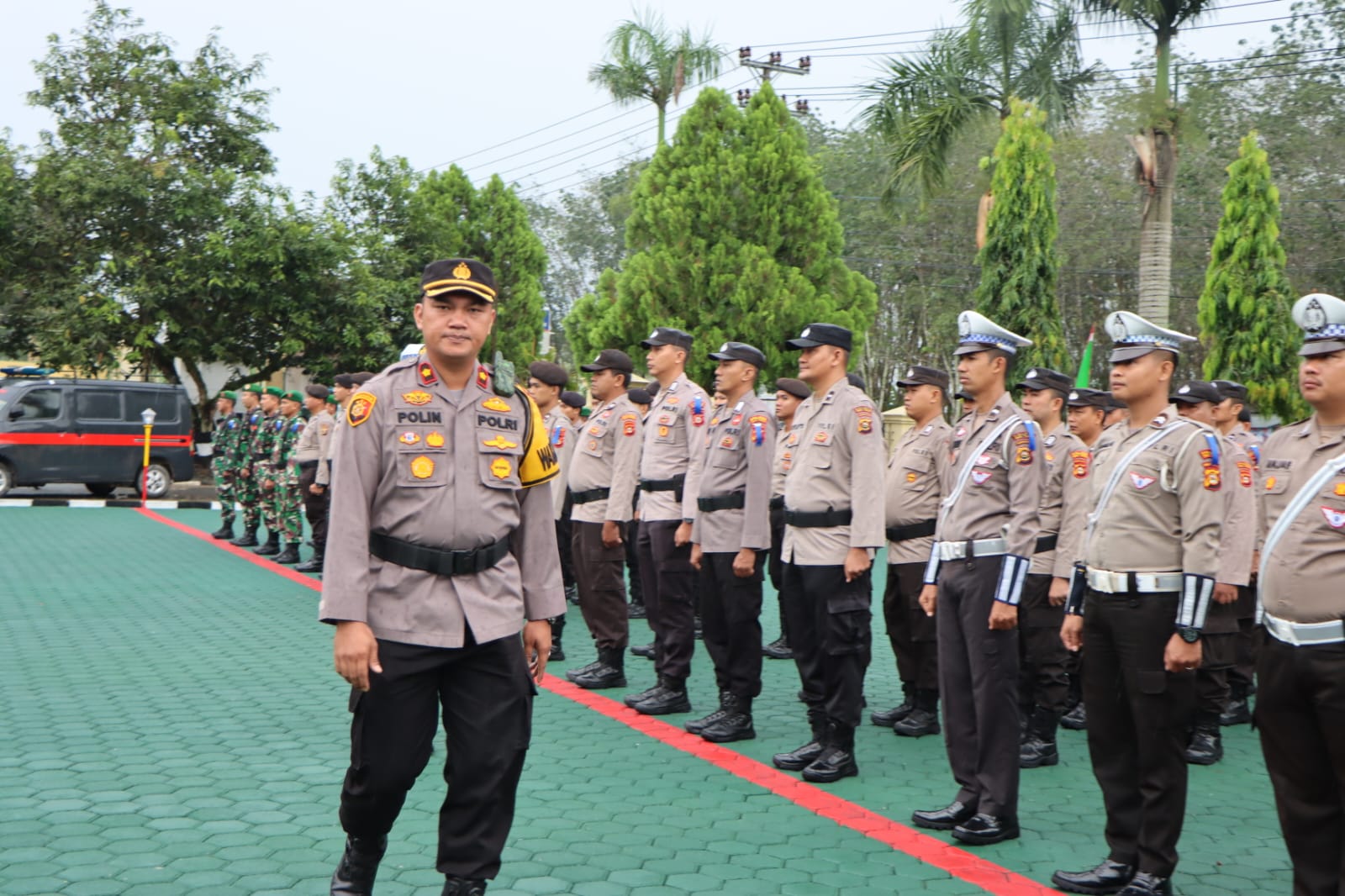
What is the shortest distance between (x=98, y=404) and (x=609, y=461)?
1468 cm

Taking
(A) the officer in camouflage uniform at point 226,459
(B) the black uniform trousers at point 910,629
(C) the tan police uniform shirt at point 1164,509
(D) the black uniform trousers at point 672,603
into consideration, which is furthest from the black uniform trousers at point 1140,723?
(A) the officer in camouflage uniform at point 226,459

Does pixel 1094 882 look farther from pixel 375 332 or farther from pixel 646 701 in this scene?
pixel 375 332

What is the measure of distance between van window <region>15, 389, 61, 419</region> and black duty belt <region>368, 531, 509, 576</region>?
1808cm

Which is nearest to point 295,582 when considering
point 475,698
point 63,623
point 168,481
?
point 63,623

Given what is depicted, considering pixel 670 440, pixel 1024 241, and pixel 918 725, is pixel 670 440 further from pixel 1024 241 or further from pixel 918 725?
pixel 1024 241

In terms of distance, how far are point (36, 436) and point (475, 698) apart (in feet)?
60.4

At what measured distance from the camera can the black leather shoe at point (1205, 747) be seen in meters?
6.27

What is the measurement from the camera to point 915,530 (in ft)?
22.6

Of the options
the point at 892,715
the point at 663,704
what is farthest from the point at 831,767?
the point at 663,704

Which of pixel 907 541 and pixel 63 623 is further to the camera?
pixel 63 623

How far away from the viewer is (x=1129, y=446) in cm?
442

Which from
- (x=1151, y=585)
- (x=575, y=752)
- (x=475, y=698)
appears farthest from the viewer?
(x=575, y=752)

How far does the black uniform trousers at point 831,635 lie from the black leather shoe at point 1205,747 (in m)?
1.86

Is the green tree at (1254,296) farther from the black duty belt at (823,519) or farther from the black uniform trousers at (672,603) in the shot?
the black duty belt at (823,519)
